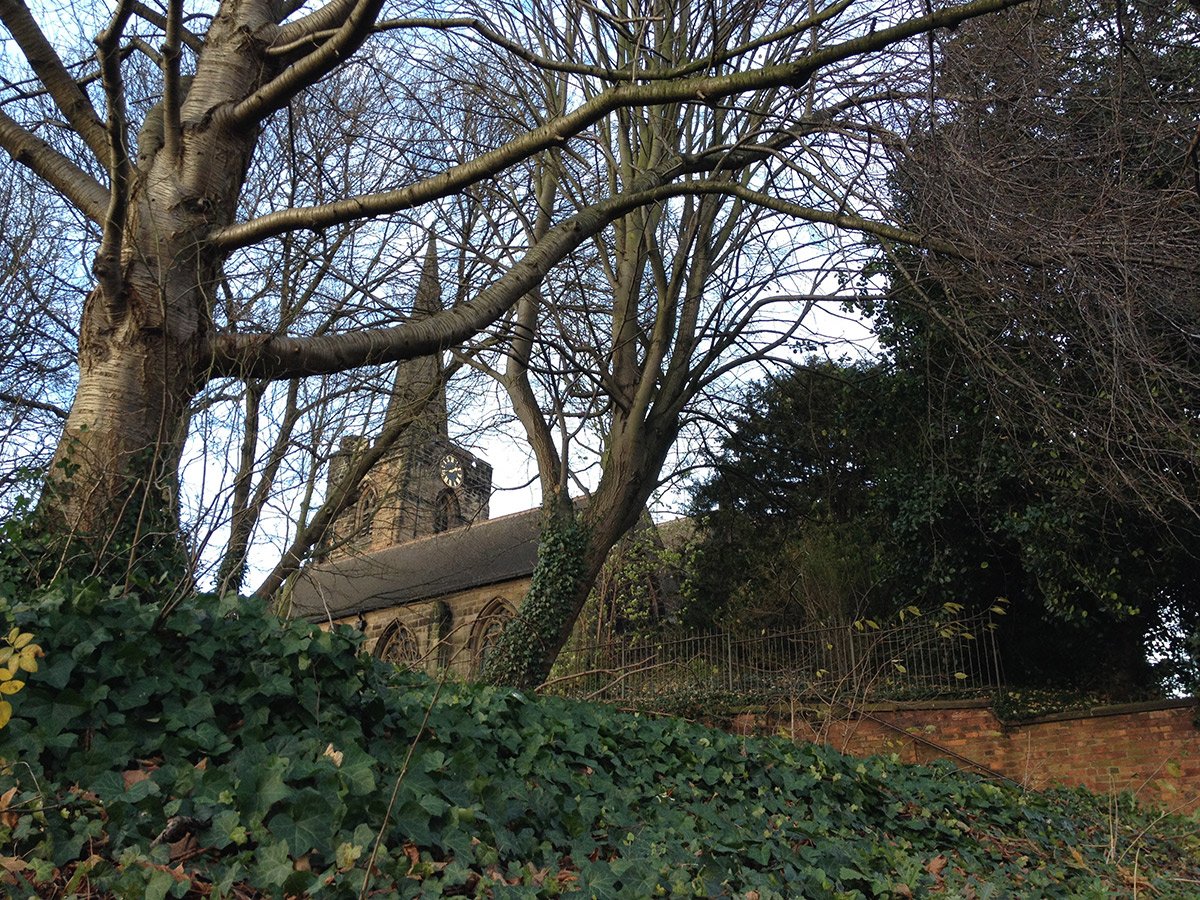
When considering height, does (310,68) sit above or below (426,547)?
above

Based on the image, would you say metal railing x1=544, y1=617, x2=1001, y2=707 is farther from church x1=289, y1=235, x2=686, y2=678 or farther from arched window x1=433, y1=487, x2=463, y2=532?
arched window x1=433, y1=487, x2=463, y2=532

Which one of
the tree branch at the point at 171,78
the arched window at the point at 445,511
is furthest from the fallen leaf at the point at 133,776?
the arched window at the point at 445,511

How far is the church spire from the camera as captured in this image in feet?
36.7

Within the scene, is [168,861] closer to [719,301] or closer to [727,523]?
[719,301]

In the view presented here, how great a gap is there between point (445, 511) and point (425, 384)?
20.9 meters

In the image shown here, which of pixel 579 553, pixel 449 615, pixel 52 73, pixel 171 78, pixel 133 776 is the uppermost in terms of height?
pixel 52 73

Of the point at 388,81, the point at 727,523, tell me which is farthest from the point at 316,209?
the point at 727,523

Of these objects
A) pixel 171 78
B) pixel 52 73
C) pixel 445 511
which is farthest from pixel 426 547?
pixel 171 78

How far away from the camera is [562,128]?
610cm

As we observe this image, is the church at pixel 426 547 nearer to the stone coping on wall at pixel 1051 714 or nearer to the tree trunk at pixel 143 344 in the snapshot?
the tree trunk at pixel 143 344

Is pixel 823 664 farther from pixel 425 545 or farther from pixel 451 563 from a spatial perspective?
pixel 425 545

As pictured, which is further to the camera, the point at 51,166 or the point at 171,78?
the point at 51,166

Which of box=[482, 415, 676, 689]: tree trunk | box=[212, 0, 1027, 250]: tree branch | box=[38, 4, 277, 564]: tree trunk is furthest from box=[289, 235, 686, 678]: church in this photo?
box=[212, 0, 1027, 250]: tree branch

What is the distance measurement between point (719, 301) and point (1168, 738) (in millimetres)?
7290
